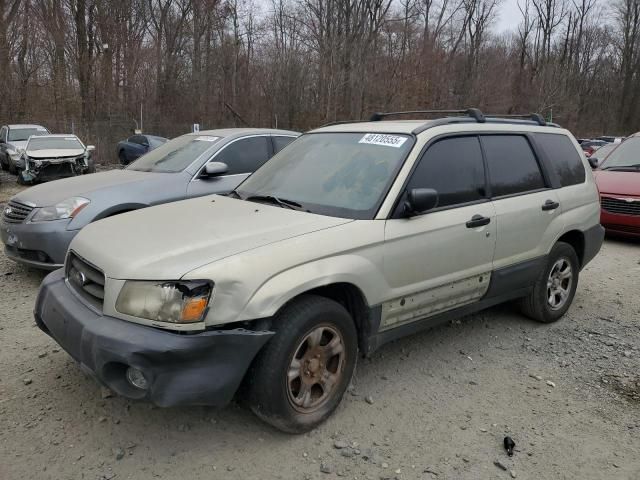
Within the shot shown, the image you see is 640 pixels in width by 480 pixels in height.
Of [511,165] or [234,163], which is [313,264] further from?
[234,163]

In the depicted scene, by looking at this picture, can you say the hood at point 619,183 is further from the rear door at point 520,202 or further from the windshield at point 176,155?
the windshield at point 176,155

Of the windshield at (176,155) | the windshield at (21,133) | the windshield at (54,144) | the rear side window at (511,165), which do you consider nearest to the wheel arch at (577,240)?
the rear side window at (511,165)

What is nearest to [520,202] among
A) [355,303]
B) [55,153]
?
[355,303]

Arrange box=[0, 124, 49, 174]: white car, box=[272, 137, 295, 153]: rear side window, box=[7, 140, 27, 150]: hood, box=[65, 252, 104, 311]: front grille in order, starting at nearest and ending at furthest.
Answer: box=[65, 252, 104, 311]: front grille < box=[272, 137, 295, 153]: rear side window < box=[0, 124, 49, 174]: white car < box=[7, 140, 27, 150]: hood

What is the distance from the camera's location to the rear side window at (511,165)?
13.3ft

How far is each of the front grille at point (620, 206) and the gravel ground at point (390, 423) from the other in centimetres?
448

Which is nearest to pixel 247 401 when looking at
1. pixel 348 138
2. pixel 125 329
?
pixel 125 329

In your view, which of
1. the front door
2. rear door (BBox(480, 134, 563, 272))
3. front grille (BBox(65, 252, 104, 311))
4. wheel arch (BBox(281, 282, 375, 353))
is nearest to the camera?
front grille (BBox(65, 252, 104, 311))

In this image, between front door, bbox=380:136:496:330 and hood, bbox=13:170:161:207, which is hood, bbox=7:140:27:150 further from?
front door, bbox=380:136:496:330

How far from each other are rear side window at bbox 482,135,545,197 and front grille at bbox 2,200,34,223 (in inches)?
175

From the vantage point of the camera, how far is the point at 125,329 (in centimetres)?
258

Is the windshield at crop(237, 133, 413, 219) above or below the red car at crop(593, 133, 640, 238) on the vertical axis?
above

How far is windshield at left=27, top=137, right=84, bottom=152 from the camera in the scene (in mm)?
14212

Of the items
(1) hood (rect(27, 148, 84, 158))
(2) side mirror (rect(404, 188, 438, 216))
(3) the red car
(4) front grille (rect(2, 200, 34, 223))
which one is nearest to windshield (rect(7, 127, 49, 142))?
(1) hood (rect(27, 148, 84, 158))
